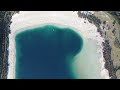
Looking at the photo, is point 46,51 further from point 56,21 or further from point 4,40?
point 56,21

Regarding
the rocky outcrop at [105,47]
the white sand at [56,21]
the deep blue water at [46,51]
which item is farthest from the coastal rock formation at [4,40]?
the rocky outcrop at [105,47]

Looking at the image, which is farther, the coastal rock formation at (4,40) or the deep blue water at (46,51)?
the deep blue water at (46,51)

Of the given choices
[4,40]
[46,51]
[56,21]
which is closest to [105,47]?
[46,51]

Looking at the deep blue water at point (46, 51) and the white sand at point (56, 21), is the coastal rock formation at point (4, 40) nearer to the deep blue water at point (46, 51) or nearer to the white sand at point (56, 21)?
the white sand at point (56, 21)
